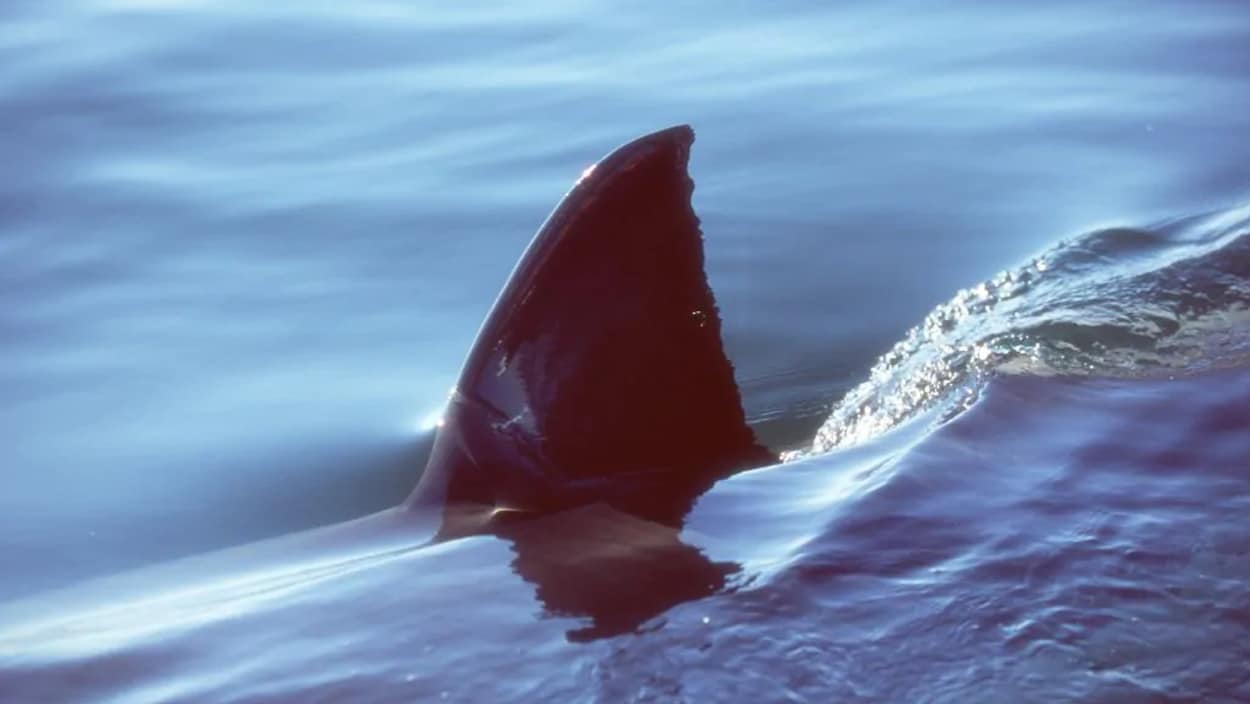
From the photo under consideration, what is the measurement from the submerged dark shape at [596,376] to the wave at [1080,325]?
52 cm

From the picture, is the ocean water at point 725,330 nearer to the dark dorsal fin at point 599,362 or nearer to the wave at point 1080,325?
the wave at point 1080,325

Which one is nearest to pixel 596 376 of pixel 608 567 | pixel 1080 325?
pixel 608 567

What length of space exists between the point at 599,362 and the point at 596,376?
0.03 metres

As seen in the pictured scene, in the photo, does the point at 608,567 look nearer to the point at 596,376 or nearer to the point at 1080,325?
the point at 596,376

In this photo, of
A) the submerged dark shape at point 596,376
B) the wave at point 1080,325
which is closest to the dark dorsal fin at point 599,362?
the submerged dark shape at point 596,376

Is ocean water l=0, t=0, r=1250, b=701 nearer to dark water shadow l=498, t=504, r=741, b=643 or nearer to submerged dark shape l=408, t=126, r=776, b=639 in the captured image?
dark water shadow l=498, t=504, r=741, b=643

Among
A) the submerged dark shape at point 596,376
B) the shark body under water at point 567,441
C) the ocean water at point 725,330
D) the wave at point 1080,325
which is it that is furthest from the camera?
the wave at point 1080,325

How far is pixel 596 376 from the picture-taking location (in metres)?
3.73

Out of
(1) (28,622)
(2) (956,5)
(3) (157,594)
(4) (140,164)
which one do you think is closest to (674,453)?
(3) (157,594)

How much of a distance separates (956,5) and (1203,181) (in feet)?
6.78

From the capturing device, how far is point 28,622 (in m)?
3.56

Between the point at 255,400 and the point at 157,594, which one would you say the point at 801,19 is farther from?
the point at 157,594

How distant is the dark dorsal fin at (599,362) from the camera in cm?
365

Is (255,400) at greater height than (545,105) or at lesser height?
lesser
